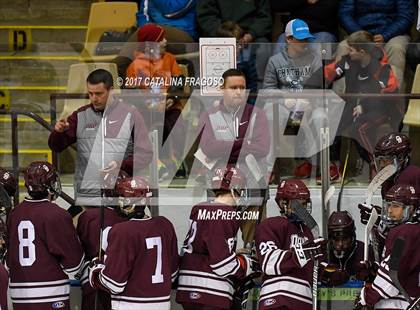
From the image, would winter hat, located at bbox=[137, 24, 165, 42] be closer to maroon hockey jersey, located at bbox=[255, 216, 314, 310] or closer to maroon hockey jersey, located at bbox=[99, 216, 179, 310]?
maroon hockey jersey, located at bbox=[99, 216, 179, 310]

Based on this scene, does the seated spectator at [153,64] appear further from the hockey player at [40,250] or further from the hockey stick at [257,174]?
the hockey player at [40,250]

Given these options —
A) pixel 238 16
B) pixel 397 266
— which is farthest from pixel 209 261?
pixel 238 16

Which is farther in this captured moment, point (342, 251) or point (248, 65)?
point (248, 65)

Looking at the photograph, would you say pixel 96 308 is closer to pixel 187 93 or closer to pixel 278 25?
pixel 187 93

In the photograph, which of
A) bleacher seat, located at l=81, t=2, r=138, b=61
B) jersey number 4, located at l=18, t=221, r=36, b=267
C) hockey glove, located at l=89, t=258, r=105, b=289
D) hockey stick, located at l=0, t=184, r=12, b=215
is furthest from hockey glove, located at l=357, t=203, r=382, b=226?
bleacher seat, located at l=81, t=2, r=138, b=61

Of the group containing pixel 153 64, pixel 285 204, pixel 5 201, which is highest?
pixel 153 64

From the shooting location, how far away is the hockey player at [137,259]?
740 cm

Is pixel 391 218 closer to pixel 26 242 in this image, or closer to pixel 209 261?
pixel 209 261

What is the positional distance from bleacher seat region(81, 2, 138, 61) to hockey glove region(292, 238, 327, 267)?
321 cm

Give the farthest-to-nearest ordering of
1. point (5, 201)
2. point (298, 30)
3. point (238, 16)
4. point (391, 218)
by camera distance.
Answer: point (238, 16), point (298, 30), point (5, 201), point (391, 218)

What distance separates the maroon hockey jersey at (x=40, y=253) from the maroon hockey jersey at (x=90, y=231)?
0.46ft

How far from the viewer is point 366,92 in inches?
331

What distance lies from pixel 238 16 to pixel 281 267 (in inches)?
102

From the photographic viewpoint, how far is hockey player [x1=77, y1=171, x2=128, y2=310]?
25.8ft
